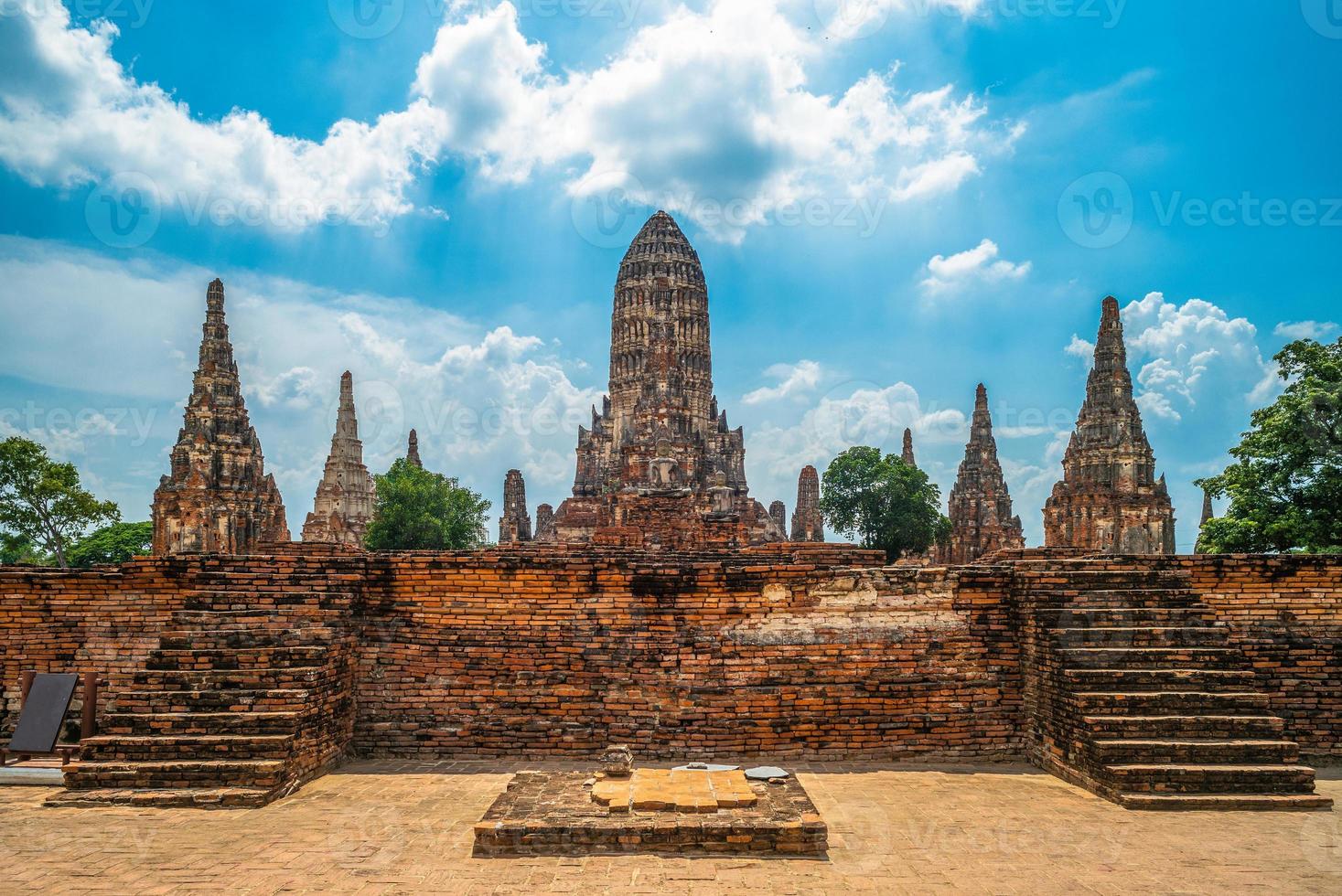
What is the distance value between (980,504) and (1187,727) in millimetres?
37757

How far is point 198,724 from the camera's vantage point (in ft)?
29.1

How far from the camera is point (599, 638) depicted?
10.6 meters

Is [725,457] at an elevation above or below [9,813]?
above

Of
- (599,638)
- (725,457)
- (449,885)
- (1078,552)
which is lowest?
(449,885)

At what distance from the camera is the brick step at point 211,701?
904 centimetres

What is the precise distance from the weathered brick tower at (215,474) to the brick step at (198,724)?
26.2 metres

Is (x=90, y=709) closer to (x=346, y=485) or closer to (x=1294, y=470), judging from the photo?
(x=1294, y=470)

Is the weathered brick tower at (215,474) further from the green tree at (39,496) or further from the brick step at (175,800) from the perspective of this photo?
the brick step at (175,800)

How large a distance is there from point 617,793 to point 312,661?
397cm

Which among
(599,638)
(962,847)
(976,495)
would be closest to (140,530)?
(976,495)

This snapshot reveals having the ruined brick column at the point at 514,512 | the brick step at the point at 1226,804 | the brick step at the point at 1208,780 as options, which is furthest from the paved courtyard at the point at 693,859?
the ruined brick column at the point at 514,512

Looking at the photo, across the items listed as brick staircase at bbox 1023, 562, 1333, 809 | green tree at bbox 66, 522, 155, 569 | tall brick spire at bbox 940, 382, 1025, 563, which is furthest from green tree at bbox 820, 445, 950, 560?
green tree at bbox 66, 522, 155, 569

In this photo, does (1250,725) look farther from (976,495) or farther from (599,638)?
(976,495)

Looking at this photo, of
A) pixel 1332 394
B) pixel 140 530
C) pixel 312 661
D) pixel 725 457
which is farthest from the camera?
pixel 725 457
